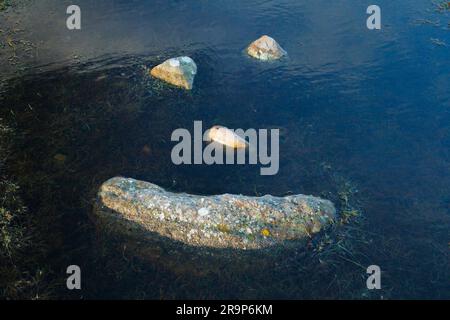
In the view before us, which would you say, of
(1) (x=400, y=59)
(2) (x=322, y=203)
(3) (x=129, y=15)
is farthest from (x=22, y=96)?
(1) (x=400, y=59)

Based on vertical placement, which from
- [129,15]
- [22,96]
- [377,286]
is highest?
[129,15]

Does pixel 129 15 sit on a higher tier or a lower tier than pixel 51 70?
higher

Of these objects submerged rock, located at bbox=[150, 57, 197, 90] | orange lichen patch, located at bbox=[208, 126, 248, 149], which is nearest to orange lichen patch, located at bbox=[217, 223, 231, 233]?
orange lichen patch, located at bbox=[208, 126, 248, 149]

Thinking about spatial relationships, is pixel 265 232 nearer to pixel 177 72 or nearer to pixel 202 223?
pixel 202 223

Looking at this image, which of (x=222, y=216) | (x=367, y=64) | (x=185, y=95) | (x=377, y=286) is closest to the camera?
(x=377, y=286)

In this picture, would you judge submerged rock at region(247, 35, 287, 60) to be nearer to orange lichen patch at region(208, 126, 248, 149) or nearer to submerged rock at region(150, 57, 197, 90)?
submerged rock at region(150, 57, 197, 90)

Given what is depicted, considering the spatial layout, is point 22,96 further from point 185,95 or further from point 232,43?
point 232,43
